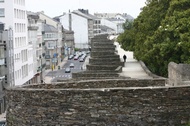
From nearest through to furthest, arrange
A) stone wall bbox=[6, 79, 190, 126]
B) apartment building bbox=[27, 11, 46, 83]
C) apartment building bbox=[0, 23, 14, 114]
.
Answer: stone wall bbox=[6, 79, 190, 126] < apartment building bbox=[0, 23, 14, 114] < apartment building bbox=[27, 11, 46, 83]

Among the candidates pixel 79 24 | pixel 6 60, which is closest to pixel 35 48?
pixel 6 60

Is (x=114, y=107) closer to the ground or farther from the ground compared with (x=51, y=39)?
closer to the ground

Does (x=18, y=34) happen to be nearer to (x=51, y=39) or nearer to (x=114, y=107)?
(x=114, y=107)

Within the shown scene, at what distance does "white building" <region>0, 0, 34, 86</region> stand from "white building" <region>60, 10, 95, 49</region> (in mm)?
87630

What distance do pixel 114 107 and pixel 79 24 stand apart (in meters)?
151

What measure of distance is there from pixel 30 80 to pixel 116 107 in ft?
203

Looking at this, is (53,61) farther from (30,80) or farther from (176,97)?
(176,97)

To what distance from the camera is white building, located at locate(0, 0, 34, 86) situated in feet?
201

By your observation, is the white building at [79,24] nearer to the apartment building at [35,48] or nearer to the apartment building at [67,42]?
the apartment building at [67,42]

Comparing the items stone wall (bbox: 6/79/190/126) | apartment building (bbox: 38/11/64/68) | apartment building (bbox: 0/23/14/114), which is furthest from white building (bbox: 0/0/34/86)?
stone wall (bbox: 6/79/190/126)

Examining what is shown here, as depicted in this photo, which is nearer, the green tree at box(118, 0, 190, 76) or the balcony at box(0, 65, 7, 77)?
the green tree at box(118, 0, 190, 76)

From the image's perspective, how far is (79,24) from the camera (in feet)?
535

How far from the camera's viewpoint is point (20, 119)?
45.0ft

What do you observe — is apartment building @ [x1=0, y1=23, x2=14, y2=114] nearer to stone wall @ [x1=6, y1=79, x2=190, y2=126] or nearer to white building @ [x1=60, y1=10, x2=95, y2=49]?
stone wall @ [x1=6, y1=79, x2=190, y2=126]
